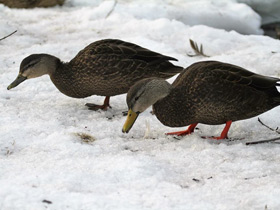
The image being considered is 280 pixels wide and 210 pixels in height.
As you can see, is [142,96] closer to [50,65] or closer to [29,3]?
[50,65]

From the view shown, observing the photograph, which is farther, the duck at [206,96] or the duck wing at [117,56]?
the duck wing at [117,56]

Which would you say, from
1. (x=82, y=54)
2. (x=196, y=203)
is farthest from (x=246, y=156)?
(x=82, y=54)

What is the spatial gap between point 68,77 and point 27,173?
1896 mm

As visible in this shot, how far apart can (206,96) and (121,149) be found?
2.64 feet

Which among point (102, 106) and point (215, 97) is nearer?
point (215, 97)

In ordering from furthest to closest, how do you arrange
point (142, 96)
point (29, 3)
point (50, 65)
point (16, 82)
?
point (29, 3) < point (50, 65) < point (16, 82) < point (142, 96)

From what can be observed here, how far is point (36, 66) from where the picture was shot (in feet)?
16.4

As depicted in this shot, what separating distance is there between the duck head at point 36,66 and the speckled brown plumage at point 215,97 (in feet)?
4.93

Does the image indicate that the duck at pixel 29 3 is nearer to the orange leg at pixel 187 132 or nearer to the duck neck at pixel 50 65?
the duck neck at pixel 50 65

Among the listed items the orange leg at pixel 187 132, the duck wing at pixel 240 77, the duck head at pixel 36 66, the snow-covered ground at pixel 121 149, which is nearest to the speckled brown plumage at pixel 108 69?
the duck head at pixel 36 66

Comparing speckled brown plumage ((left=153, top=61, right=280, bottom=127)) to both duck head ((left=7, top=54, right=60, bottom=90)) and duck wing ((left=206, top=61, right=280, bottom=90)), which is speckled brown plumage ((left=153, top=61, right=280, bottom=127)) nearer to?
duck wing ((left=206, top=61, right=280, bottom=90))

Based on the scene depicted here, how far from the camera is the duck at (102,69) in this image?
15.6 feet

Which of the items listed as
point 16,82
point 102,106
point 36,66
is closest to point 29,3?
point 36,66

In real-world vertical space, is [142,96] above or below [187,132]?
above
